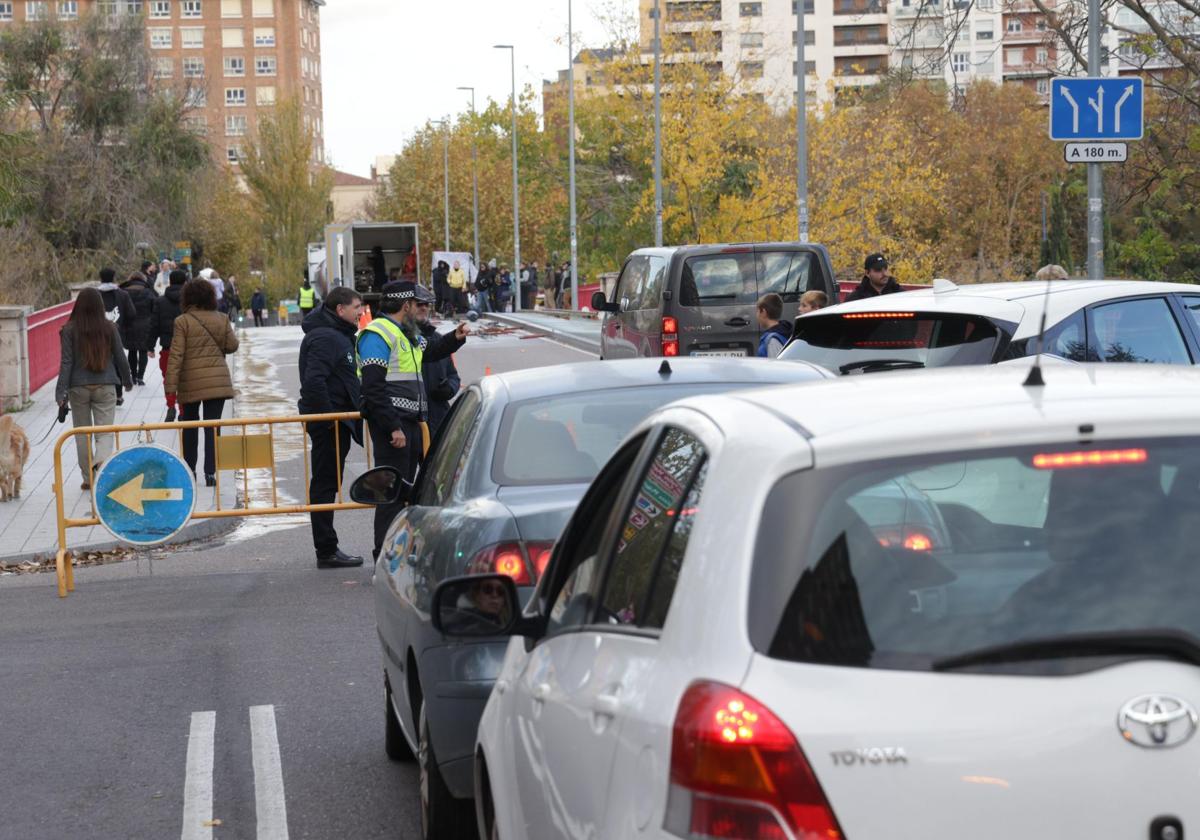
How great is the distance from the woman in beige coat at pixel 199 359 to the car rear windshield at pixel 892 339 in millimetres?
7260

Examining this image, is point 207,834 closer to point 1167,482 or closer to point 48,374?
point 1167,482

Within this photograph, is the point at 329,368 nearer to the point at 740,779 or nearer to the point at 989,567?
the point at 989,567

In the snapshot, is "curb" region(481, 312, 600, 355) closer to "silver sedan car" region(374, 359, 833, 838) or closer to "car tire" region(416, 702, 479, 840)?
"silver sedan car" region(374, 359, 833, 838)

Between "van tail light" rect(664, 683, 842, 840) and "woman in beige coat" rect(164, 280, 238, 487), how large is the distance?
13.5 meters

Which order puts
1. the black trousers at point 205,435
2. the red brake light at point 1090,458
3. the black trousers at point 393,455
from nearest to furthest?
the red brake light at point 1090,458 → the black trousers at point 393,455 → the black trousers at point 205,435

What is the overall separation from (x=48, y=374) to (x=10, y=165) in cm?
872

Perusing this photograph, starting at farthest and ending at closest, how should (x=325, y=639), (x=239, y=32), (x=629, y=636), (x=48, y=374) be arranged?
1. (x=239, y=32)
2. (x=48, y=374)
3. (x=325, y=639)
4. (x=629, y=636)

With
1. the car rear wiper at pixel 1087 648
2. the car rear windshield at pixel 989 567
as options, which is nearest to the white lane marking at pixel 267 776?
the car rear windshield at pixel 989 567

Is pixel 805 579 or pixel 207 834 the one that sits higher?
pixel 805 579

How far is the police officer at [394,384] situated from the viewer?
11.1 m

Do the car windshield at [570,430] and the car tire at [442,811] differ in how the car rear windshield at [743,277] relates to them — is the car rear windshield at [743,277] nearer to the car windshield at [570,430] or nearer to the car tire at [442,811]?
the car windshield at [570,430]

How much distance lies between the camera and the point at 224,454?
13.1 meters

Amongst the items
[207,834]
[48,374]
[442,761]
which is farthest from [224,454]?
[48,374]

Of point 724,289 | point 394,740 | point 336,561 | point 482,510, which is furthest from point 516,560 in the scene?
point 724,289
